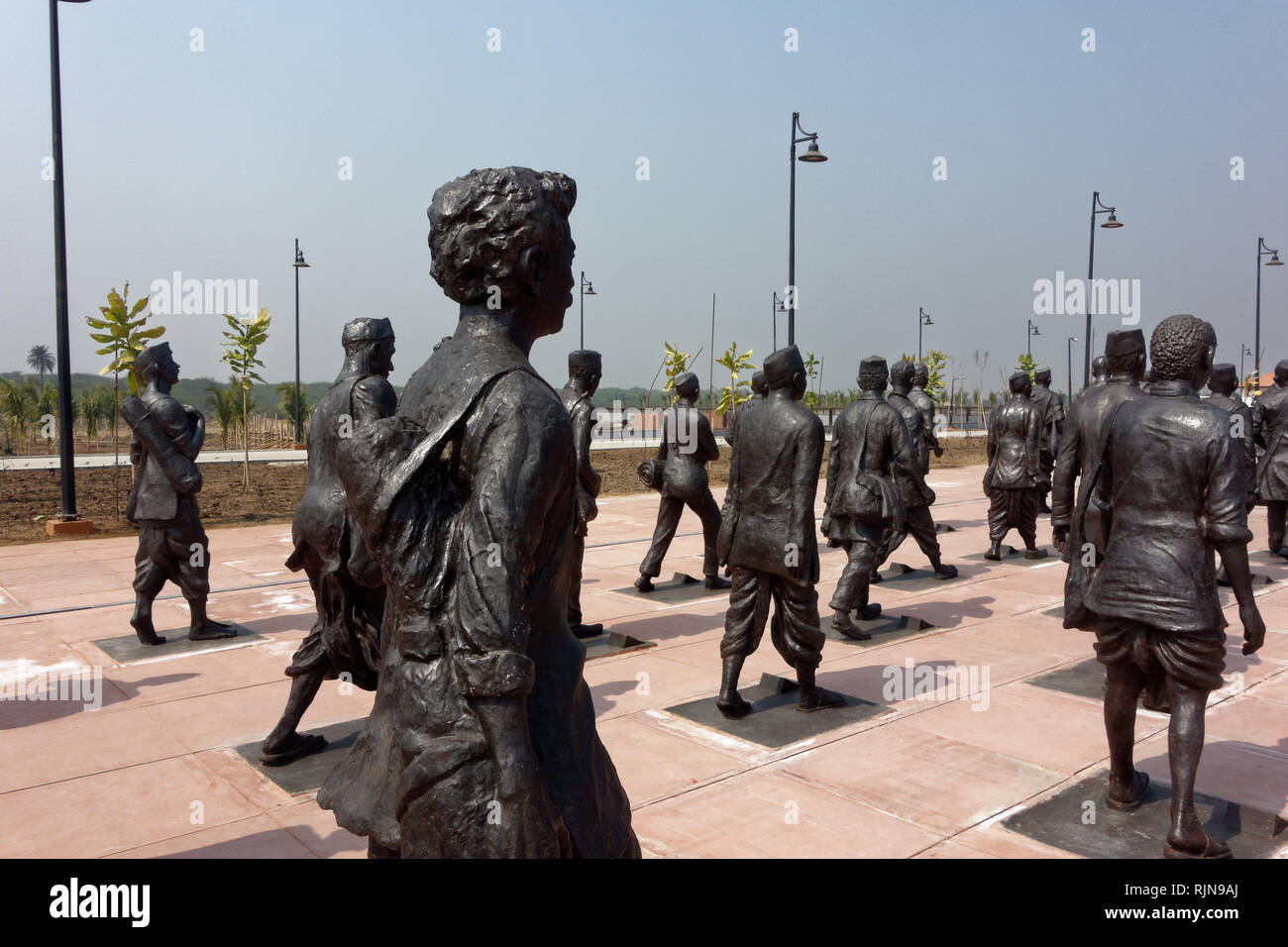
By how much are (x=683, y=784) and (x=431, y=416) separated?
3.25 m

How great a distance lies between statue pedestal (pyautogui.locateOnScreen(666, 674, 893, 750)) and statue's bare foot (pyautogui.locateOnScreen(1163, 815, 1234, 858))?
193 cm

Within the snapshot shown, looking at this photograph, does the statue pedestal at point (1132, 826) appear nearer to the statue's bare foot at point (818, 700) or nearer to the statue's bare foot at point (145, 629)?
the statue's bare foot at point (818, 700)

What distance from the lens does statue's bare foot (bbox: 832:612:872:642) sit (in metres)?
7.52

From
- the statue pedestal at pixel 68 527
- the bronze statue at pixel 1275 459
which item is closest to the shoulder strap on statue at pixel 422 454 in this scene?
the bronze statue at pixel 1275 459

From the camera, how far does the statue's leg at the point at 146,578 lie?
23.0 ft

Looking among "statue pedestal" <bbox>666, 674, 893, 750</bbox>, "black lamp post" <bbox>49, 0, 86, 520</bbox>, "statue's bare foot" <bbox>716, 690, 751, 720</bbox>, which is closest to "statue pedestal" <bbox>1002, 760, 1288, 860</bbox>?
"statue pedestal" <bbox>666, 674, 893, 750</bbox>

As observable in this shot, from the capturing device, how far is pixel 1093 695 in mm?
6000

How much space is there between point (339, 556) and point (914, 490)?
22.1 ft

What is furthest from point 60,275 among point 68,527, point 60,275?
point 68,527

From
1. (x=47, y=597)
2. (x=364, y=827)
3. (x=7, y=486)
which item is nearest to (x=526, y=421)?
(x=364, y=827)

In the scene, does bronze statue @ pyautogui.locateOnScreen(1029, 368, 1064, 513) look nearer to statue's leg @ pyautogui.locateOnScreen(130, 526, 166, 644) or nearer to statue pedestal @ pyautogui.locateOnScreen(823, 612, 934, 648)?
statue pedestal @ pyautogui.locateOnScreen(823, 612, 934, 648)

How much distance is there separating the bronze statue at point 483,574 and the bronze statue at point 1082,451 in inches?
115

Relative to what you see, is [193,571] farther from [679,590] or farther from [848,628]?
[848,628]

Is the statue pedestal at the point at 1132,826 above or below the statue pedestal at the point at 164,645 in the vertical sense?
above
